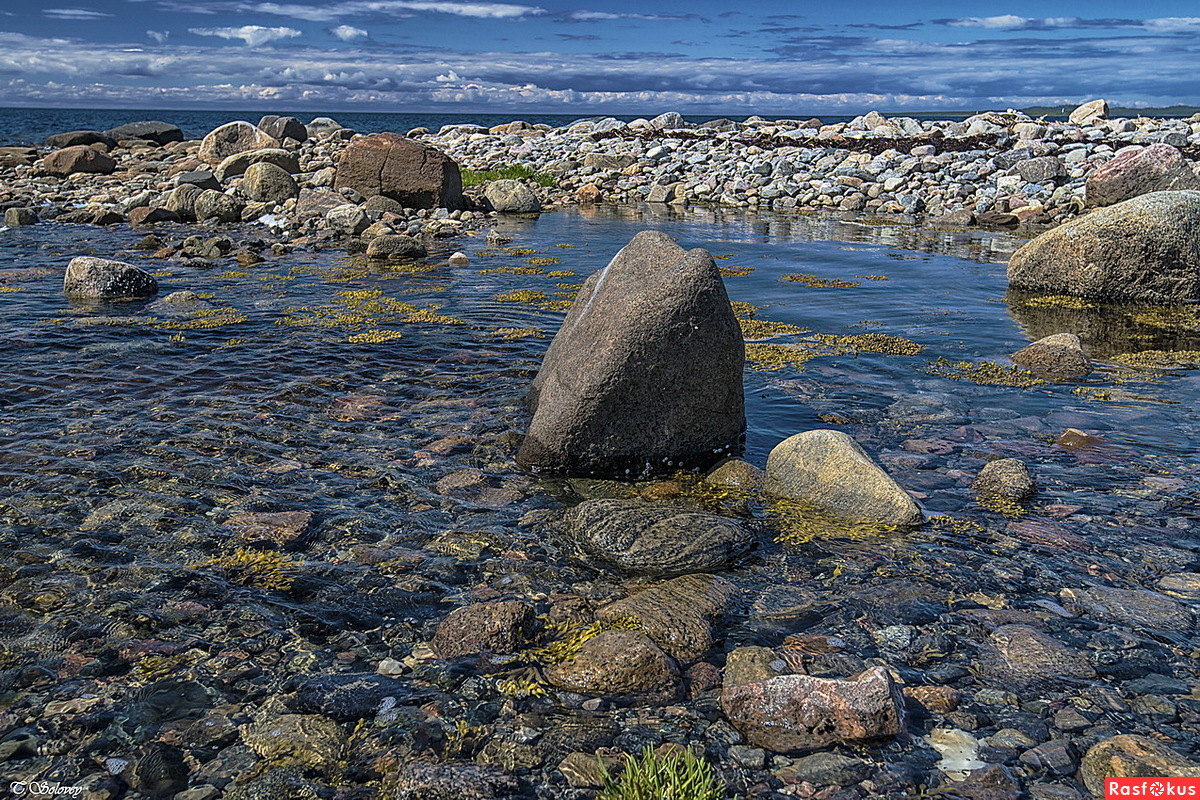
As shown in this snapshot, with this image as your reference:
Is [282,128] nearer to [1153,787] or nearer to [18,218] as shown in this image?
[18,218]

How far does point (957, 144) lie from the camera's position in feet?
132

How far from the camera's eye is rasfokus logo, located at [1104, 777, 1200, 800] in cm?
414

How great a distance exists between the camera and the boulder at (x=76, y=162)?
128 ft

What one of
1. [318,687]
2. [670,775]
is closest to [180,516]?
[318,687]

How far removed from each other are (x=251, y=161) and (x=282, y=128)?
48.9 feet

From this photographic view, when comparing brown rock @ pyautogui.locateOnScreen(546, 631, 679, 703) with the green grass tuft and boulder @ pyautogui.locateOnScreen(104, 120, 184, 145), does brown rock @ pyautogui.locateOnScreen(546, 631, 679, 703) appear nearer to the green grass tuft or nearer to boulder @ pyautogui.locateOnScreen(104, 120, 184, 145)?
the green grass tuft

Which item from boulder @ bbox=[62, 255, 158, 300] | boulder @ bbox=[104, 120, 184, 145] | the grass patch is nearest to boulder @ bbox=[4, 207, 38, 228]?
boulder @ bbox=[62, 255, 158, 300]

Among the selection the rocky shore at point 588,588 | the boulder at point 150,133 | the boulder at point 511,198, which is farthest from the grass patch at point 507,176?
the rocky shore at point 588,588

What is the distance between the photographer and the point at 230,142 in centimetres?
4034

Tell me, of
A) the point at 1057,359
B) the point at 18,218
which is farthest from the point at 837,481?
the point at 18,218

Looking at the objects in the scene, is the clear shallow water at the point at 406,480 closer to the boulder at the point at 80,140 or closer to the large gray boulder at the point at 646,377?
the large gray boulder at the point at 646,377

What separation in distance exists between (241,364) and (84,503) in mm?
4740

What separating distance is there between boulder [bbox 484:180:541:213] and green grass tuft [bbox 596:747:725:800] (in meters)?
29.7

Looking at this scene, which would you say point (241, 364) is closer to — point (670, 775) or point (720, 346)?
point (720, 346)
